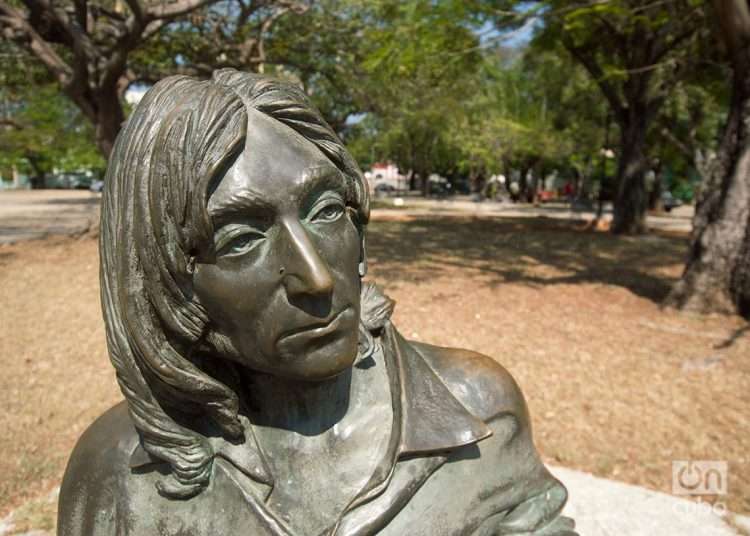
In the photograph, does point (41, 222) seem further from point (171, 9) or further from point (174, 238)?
point (174, 238)

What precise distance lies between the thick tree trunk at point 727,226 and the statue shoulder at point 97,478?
24.4ft

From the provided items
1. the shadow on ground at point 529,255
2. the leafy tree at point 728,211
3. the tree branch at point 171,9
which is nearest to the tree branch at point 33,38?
the tree branch at point 171,9

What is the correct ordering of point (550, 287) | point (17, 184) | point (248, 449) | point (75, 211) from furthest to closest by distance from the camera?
point (17, 184) → point (75, 211) → point (550, 287) → point (248, 449)

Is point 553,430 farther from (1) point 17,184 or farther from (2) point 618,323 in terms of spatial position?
(1) point 17,184

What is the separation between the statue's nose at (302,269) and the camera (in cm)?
112

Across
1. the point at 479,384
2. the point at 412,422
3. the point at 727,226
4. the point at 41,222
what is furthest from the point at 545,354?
the point at 41,222

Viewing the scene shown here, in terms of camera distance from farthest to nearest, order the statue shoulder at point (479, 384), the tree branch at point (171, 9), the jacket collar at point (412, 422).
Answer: the tree branch at point (171, 9) < the statue shoulder at point (479, 384) < the jacket collar at point (412, 422)

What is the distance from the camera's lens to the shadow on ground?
9797mm

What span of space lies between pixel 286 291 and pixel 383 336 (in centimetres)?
47

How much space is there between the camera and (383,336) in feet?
5.11

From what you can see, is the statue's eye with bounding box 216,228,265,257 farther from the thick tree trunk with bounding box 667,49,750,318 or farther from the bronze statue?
the thick tree trunk with bounding box 667,49,750,318

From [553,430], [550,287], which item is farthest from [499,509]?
[550,287]

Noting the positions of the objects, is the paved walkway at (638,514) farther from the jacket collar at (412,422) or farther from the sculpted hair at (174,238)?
the sculpted hair at (174,238)

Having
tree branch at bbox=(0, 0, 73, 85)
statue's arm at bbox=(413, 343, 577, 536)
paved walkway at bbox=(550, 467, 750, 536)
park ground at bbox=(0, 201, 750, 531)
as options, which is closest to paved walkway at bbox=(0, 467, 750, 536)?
paved walkway at bbox=(550, 467, 750, 536)
